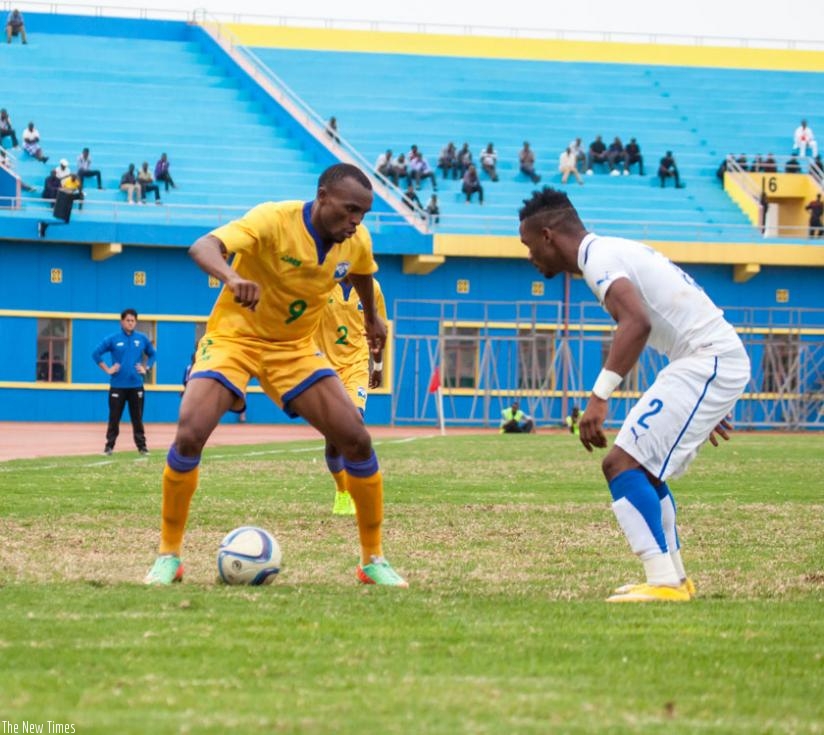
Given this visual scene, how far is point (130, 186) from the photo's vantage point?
43750mm

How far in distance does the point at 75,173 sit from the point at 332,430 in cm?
3635

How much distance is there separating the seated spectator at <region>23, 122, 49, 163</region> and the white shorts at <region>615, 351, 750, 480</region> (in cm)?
3851

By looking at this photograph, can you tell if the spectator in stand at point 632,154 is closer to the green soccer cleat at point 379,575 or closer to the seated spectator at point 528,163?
the seated spectator at point 528,163

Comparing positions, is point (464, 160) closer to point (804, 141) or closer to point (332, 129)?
point (332, 129)

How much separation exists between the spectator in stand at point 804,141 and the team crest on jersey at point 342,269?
144 ft

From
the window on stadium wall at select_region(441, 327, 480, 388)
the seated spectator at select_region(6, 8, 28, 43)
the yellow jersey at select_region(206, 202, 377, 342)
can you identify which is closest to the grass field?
the yellow jersey at select_region(206, 202, 377, 342)

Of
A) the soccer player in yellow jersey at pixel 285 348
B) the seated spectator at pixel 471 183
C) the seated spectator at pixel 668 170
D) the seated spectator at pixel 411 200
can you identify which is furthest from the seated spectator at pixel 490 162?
the soccer player in yellow jersey at pixel 285 348

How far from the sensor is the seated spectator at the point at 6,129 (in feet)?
149

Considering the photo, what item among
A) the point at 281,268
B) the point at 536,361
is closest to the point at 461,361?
the point at 536,361

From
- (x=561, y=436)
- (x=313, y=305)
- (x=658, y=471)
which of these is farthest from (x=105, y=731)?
(x=561, y=436)

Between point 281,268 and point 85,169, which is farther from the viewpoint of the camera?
point 85,169

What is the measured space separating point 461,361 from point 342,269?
36663 mm

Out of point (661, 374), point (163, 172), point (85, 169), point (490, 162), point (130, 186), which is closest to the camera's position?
point (661, 374)

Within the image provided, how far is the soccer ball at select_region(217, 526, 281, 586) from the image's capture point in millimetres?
8812
